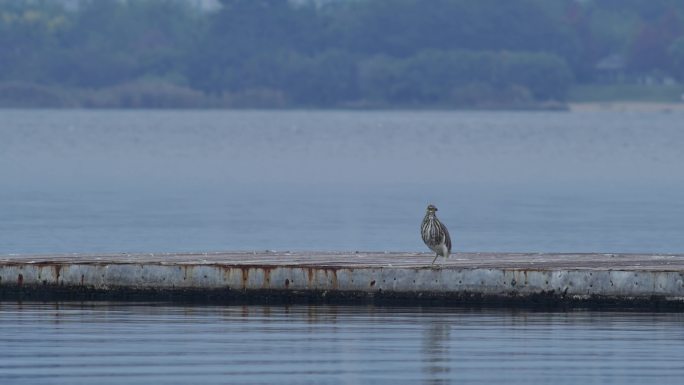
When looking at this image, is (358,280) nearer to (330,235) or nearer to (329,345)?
(329,345)

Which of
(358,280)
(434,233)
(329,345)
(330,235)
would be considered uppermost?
(330,235)

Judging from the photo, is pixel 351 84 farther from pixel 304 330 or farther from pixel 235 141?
pixel 304 330

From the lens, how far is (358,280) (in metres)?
20.7

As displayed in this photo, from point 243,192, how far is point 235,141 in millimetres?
55835

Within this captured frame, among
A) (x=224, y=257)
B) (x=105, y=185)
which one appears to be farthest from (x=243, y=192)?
(x=224, y=257)

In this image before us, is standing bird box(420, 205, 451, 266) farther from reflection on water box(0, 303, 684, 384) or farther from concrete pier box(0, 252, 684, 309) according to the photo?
reflection on water box(0, 303, 684, 384)

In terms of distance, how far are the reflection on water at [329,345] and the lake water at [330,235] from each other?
0.09 ft

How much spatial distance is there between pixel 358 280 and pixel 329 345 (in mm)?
2754

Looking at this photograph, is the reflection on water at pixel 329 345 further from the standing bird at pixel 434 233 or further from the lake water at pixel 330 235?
the standing bird at pixel 434 233

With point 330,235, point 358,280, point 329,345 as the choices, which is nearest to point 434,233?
point 358,280

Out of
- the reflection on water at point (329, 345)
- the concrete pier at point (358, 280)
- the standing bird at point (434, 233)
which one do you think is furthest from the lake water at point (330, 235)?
the standing bird at point (434, 233)

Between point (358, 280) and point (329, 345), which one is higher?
point (358, 280)

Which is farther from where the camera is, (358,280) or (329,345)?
(358,280)

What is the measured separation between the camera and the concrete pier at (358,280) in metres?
20.2
